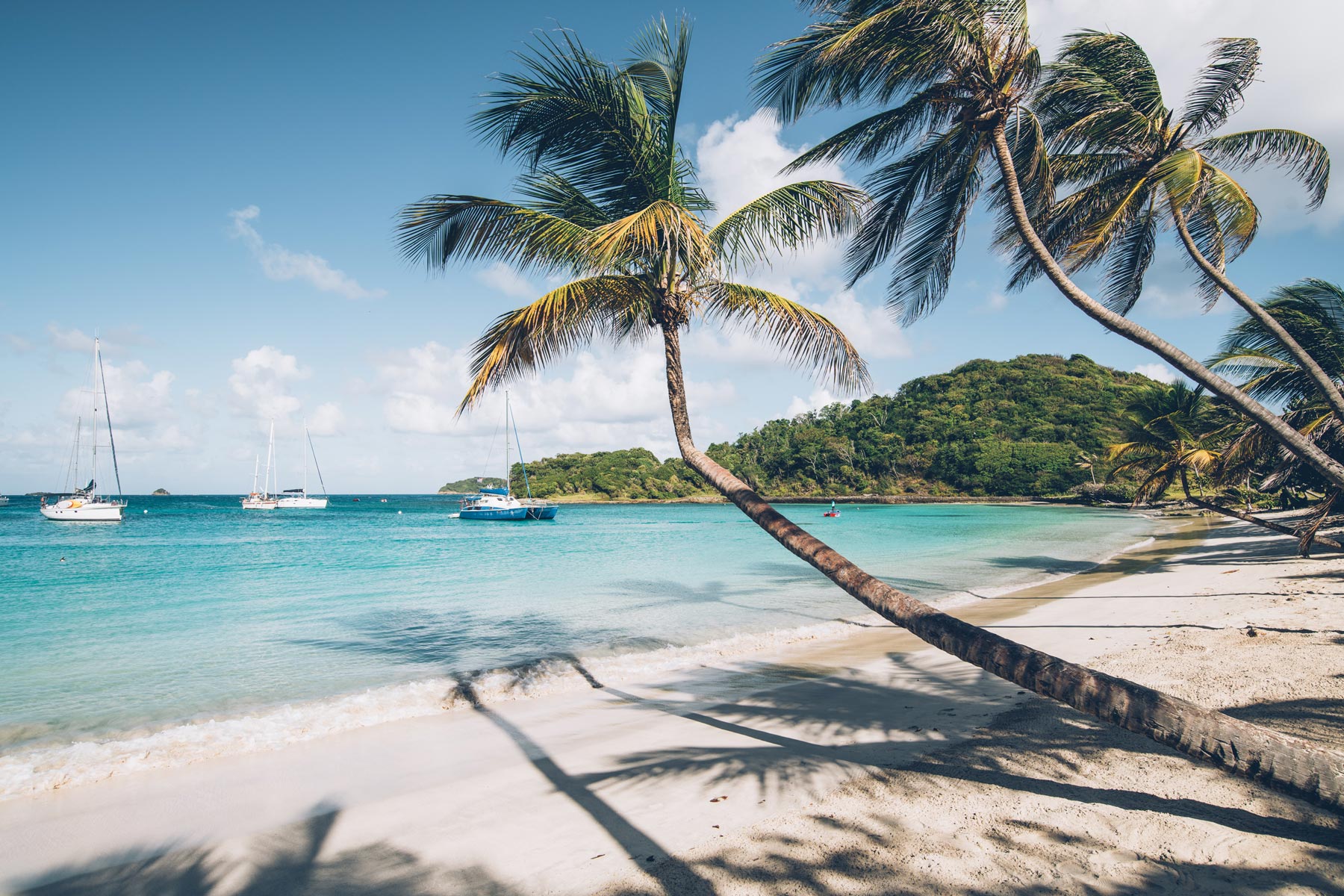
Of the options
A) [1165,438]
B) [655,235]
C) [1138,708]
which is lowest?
[1138,708]

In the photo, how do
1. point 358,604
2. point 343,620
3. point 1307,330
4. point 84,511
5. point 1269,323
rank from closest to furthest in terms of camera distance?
point 1269,323 → point 1307,330 → point 343,620 → point 358,604 → point 84,511

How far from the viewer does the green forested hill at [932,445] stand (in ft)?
245

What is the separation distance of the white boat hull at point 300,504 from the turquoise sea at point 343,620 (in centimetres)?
5073

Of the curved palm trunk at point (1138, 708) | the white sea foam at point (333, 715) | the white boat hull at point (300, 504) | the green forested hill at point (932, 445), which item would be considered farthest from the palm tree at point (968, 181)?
the white boat hull at point (300, 504)

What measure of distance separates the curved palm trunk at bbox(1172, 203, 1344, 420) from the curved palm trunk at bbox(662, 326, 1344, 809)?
3.77 m

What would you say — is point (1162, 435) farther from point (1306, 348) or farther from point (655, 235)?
point (655, 235)

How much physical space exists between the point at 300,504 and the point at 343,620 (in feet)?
257

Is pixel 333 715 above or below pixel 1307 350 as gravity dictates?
below

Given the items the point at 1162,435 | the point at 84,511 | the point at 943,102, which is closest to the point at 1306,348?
the point at 1162,435

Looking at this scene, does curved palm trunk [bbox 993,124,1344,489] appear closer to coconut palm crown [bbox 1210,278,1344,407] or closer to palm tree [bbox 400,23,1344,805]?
palm tree [bbox 400,23,1344,805]

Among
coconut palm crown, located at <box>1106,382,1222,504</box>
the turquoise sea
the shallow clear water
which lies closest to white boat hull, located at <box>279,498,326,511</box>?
the shallow clear water

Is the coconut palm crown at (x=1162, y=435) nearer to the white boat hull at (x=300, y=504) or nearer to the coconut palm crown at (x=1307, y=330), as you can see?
the coconut palm crown at (x=1307, y=330)

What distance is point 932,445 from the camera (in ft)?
289

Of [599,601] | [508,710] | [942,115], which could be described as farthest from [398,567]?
[942,115]
